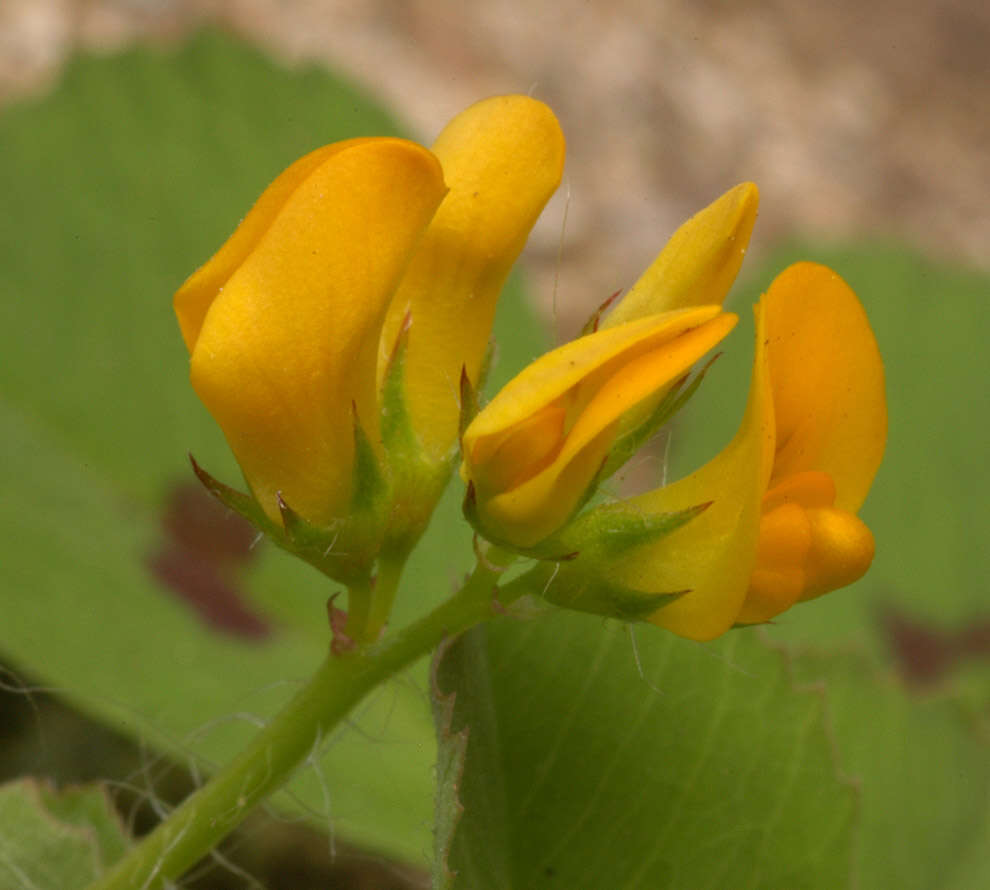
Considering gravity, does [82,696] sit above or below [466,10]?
below

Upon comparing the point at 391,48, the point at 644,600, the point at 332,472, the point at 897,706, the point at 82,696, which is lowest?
the point at 897,706

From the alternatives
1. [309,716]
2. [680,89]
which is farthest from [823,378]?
[680,89]

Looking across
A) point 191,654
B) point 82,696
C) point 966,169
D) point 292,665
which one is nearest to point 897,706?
point 292,665

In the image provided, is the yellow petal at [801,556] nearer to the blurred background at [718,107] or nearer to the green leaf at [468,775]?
the green leaf at [468,775]

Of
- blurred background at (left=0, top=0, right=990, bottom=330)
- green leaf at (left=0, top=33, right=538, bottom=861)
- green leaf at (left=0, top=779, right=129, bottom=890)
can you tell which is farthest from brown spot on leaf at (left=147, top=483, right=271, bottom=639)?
blurred background at (left=0, top=0, right=990, bottom=330)

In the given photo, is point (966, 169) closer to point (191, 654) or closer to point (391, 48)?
point (391, 48)

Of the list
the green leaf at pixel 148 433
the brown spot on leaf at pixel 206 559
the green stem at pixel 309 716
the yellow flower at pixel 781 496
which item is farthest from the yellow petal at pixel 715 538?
the brown spot on leaf at pixel 206 559

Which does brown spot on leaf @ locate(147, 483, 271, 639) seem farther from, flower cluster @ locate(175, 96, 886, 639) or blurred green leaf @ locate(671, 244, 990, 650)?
flower cluster @ locate(175, 96, 886, 639)
